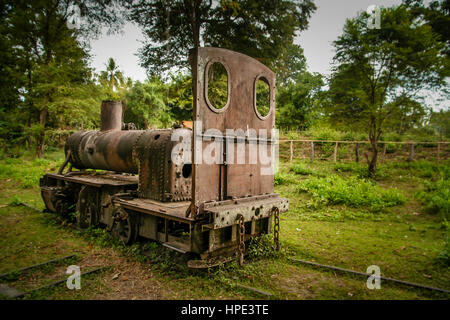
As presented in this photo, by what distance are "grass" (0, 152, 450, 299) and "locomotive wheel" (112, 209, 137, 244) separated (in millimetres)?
163

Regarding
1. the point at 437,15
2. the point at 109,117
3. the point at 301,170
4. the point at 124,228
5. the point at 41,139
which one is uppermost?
the point at 437,15

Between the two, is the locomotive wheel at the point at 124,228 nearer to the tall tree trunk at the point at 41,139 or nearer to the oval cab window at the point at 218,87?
the oval cab window at the point at 218,87

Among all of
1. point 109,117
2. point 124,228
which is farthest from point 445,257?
point 109,117

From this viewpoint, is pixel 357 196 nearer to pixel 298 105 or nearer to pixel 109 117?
pixel 109 117

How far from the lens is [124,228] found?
5.43 m

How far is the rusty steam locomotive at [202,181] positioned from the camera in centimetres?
389

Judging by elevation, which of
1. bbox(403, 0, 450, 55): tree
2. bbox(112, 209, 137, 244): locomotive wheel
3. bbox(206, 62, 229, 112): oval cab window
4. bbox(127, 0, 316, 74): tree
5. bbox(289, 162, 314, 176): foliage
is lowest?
bbox(112, 209, 137, 244): locomotive wheel

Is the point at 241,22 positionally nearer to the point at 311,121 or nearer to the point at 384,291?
the point at 384,291

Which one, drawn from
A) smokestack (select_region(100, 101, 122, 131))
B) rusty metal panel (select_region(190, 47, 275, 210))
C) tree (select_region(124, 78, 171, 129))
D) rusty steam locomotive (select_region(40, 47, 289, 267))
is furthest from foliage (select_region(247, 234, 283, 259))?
tree (select_region(124, 78, 171, 129))

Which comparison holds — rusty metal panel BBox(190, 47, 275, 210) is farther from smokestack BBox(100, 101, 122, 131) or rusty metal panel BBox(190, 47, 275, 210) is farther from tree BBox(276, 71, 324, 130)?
tree BBox(276, 71, 324, 130)

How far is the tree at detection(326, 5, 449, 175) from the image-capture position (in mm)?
10078

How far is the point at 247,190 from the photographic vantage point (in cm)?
473

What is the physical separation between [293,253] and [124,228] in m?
3.30

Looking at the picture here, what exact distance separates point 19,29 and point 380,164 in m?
20.4
